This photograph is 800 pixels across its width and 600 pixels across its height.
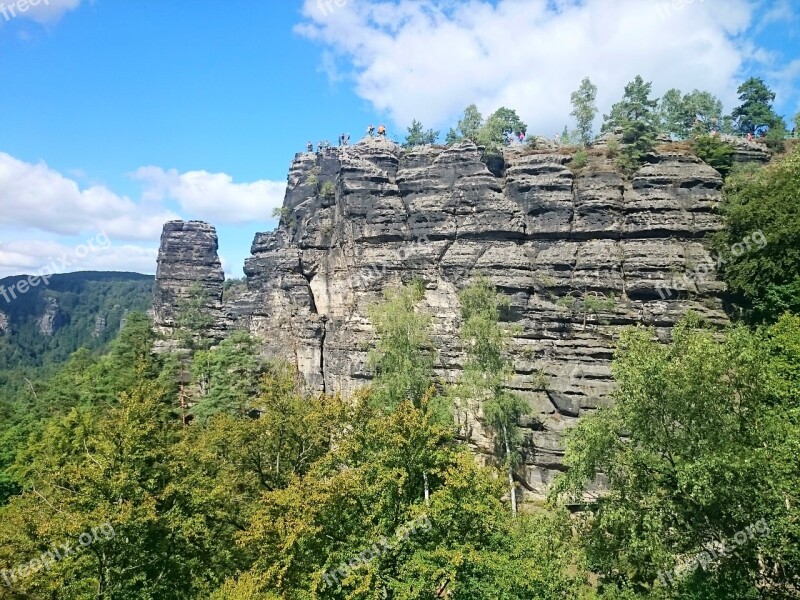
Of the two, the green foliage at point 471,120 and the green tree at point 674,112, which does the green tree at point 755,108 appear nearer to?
the green tree at point 674,112

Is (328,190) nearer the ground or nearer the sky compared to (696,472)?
nearer the sky

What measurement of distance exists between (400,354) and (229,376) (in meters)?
17.1

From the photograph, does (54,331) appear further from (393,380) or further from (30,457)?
(393,380)

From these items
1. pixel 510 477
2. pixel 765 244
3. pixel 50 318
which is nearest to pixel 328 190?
pixel 510 477

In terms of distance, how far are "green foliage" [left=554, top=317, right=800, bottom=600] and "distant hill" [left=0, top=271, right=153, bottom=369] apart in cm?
15004

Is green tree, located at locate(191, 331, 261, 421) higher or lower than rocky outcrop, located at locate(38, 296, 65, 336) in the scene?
lower

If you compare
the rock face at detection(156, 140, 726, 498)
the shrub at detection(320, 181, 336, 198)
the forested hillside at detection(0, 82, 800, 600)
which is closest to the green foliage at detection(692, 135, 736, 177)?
the rock face at detection(156, 140, 726, 498)

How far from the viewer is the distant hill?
481ft

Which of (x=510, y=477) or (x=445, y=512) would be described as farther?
(x=510, y=477)

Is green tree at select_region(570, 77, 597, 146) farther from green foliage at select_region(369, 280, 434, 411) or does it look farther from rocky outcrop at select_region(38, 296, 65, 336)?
rocky outcrop at select_region(38, 296, 65, 336)

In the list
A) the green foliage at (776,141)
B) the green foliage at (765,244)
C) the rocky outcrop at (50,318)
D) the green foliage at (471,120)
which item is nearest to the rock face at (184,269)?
the green foliage at (471,120)

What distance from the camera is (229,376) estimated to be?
43156 mm

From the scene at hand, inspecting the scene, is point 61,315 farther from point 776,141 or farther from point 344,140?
point 776,141

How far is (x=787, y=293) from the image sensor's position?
101 feet
